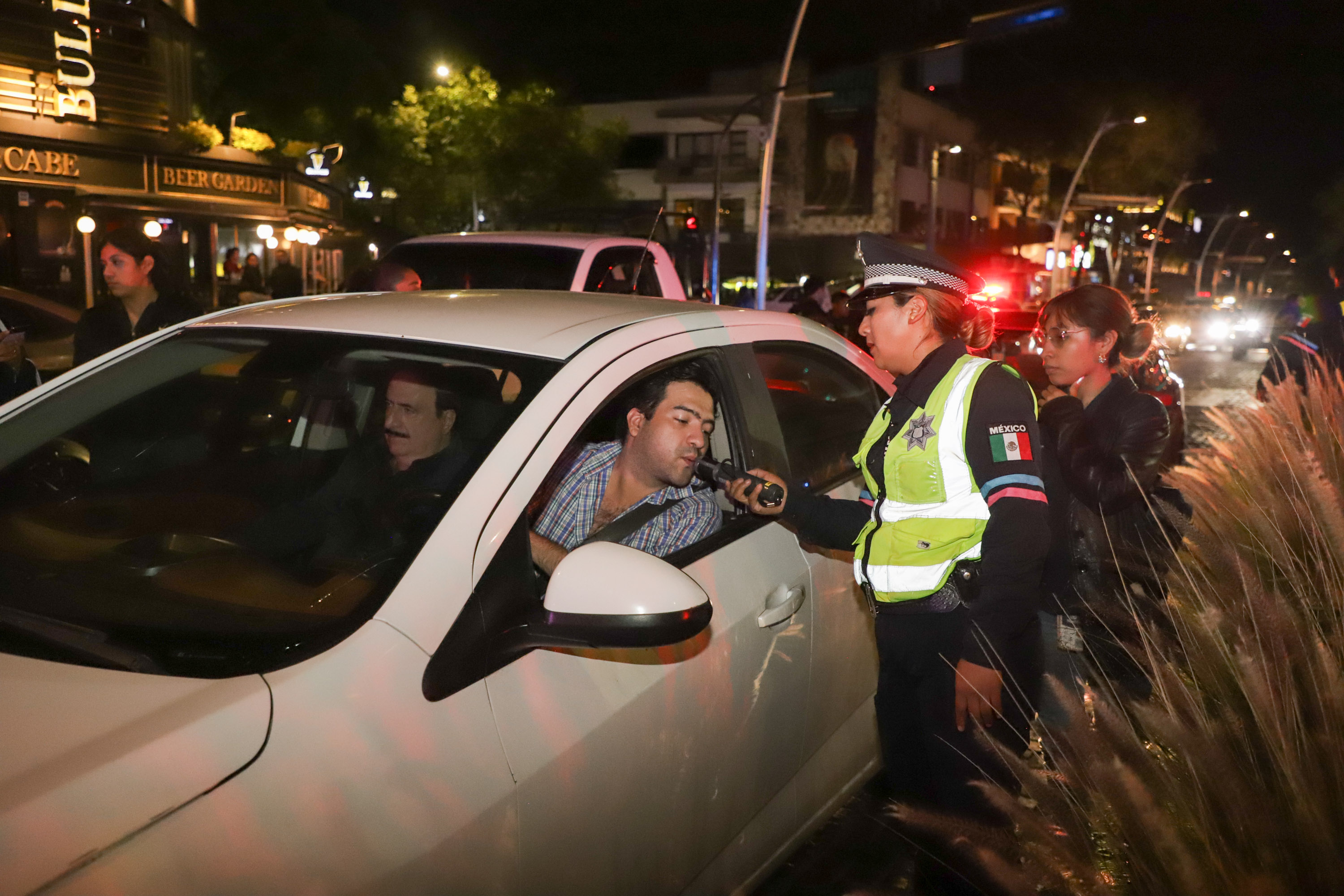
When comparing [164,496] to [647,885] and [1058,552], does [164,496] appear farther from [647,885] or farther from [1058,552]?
[1058,552]

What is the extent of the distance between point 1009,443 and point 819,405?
104cm

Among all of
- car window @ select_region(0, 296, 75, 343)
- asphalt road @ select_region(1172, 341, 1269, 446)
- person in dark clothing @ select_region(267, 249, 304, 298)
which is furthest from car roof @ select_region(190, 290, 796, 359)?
person in dark clothing @ select_region(267, 249, 304, 298)

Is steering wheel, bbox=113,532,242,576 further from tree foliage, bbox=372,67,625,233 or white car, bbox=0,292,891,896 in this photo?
tree foliage, bbox=372,67,625,233

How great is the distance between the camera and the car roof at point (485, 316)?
2484mm

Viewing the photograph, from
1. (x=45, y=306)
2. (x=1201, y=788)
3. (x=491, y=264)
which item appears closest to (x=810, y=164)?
(x=45, y=306)

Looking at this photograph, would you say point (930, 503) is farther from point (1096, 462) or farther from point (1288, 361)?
point (1288, 361)

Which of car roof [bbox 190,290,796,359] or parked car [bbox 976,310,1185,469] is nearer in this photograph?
car roof [bbox 190,290,796,359]

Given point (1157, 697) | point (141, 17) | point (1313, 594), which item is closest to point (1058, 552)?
point (1313, 594)

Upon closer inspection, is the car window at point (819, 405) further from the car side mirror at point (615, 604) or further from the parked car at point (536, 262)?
the parked car at point (536, 262)

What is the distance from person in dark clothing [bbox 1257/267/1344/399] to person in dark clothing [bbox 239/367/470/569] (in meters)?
5.37

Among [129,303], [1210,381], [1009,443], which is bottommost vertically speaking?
[1210,381]

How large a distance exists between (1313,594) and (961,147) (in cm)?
5742

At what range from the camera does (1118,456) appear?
3590 millimetres

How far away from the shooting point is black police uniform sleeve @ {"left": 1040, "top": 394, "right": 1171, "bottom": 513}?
3.56 m
